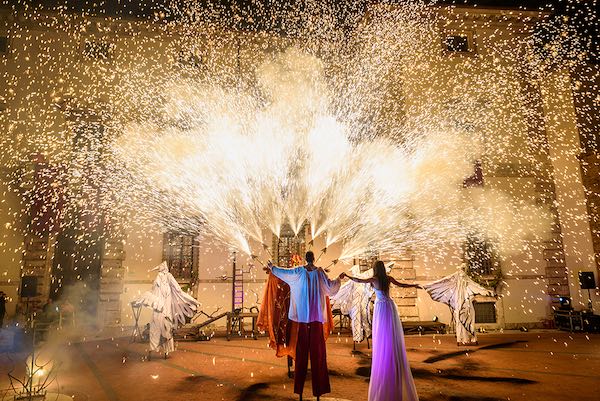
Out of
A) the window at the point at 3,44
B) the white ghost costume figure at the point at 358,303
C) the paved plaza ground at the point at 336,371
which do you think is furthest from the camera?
the window at the point at 3,44

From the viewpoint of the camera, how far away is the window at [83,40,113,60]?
602 inches

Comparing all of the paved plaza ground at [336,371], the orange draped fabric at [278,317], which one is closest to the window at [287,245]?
the paved plaza ground at [336,371]

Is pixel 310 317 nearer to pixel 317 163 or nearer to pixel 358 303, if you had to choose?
pixel 358 303

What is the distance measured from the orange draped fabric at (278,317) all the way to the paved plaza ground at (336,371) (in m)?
0.67

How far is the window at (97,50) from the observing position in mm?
15281

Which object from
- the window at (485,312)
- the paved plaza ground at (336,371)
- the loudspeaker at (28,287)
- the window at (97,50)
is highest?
the window at (97,50)

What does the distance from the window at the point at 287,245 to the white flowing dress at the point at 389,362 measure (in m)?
9.80

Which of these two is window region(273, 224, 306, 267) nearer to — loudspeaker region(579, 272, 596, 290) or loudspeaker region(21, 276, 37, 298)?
loudspeaker region(21, 276, 37, 298)

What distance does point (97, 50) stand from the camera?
15375 mm

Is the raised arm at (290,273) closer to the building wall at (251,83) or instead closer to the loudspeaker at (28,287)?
the building wall at (251,83)

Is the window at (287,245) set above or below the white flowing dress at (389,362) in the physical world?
above

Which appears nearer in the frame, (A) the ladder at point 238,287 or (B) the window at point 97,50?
(A) the ladder at point 238,287

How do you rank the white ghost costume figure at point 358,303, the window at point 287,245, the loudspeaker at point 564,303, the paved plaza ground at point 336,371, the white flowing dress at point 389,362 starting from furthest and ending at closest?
1. the window at point 287,245
2. the loudspeaker at point 564,303
3. the white ghost costume figure at point 358,303
4. the paved plaza ground at point 336,371
5. the white flowing dress at point 389,362

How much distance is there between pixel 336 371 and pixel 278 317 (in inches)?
67.9
